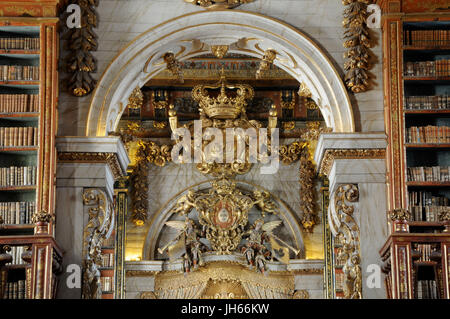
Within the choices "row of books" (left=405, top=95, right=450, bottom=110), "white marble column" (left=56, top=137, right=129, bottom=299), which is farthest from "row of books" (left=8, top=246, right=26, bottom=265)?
"row of books" (left=405, top=95, right=450, bottom=110)

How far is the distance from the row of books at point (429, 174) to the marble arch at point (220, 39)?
90 centimetres

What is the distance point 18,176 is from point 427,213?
465 cm

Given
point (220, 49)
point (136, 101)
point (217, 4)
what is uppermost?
point (136, 101)

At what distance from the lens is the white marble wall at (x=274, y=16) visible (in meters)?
13.3

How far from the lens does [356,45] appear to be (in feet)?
43.9

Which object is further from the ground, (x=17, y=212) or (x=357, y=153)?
(x=357, y=153)

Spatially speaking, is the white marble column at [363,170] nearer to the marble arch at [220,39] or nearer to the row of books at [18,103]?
the marble arch at [220,39]

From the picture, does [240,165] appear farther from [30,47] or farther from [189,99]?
[30,47]

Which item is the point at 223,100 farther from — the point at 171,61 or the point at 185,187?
the point at 171,61

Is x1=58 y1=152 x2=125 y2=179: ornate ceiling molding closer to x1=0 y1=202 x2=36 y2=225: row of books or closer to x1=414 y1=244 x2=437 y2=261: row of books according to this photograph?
x1=0 y1=202 x2=36 y2=225: row of books

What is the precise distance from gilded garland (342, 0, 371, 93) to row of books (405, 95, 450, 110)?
1.81 feet

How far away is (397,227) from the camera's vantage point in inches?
472

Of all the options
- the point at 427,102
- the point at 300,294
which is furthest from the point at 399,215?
the point at 300,294

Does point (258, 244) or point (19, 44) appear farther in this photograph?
point (258, 244)
